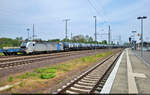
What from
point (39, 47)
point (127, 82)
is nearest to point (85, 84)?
point (127, 82)

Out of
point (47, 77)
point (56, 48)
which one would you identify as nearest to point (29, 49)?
point (56, 48)

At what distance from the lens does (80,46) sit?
5425 centimetres

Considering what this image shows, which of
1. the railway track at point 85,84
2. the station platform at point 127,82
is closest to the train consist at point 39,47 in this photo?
the station platform at point 127,82

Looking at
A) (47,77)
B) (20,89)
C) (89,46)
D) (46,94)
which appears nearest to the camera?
(46,94)

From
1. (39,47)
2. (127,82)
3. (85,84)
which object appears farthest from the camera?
(39,47)

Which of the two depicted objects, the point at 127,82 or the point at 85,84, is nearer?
the point at 85,84

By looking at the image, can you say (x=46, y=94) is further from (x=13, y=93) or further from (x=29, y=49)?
(x=29, y=49)

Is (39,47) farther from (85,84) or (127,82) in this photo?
(127,82)

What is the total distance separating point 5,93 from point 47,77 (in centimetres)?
283

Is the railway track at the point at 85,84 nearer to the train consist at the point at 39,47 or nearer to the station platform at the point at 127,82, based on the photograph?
the station platform at the point at 127,82

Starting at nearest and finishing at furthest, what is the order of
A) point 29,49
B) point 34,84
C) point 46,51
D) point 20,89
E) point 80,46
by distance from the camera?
1. point 20,89
2. point 34,84
3. point 29,49
4. point 46,51
5. point 80,46

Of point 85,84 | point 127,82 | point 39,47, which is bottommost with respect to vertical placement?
point 127,82

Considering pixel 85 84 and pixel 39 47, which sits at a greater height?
pixel 39 47

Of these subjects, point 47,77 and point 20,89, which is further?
point 47,77
